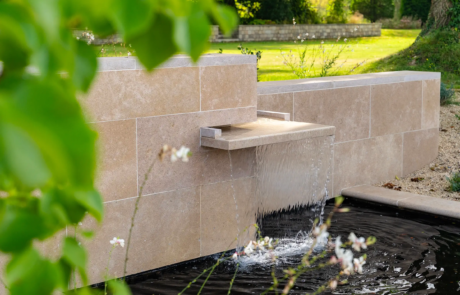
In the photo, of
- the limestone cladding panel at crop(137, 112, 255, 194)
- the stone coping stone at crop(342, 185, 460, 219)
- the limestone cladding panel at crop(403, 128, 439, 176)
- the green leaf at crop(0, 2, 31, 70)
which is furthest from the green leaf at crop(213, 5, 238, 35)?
the limestone cladding panel at crop(403, 128, 439, 176)

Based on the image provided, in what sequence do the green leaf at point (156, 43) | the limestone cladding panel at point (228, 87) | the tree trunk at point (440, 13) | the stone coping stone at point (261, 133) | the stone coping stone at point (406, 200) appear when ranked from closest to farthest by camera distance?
the green leaf at point (156, 43), the stone coping stone at point (261, 133), the limestone cladding panel at point (228, 87), the stone coping stone at point (406, 200), the tree trunk at point (440, 13)

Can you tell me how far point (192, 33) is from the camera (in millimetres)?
640

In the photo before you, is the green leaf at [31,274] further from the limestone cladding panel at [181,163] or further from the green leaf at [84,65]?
the limestone cladding panel at [181,163]

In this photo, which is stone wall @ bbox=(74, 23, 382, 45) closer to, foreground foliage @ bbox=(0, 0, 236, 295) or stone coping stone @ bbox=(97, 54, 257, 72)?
stone coping stone @ bbox=(97, 54, 257, 72)

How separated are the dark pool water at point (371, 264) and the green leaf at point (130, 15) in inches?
153

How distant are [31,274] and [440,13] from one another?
48.5ft

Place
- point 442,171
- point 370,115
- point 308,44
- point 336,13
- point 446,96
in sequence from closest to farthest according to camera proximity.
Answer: point 370,115 → point 442,171 → point 446,96 → point 308,44 → point 336,13

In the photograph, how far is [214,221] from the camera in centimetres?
515

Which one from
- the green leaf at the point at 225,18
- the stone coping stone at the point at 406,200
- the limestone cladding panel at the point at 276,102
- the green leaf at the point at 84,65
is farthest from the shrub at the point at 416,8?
the green leaf at the point at 84,65

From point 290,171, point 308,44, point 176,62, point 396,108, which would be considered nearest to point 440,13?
point 396,108

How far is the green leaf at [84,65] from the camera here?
632 mm

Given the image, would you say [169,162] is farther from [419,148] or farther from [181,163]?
[419,148]

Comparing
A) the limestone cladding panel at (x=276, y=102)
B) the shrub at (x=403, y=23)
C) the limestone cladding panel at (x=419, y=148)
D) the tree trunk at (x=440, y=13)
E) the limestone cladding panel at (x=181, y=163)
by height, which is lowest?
the limestone cladding panel at (x=419, y=148)

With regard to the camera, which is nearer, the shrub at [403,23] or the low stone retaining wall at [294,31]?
the low stone retaining wall at [294,31]
